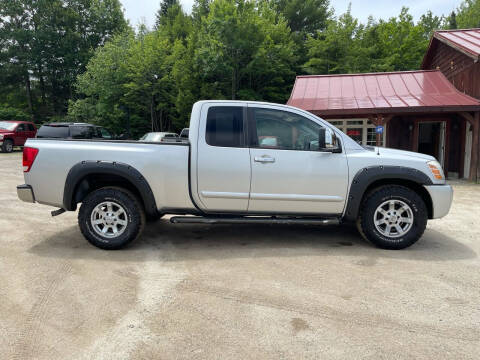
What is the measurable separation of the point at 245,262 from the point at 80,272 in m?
1.86

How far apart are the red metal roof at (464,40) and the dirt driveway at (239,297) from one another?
1026 cm

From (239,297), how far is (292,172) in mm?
1862

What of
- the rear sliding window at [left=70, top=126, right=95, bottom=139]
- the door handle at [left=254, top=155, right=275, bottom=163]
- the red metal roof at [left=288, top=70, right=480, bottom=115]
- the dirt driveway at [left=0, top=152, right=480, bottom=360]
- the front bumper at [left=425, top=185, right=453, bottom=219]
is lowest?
the dirt driveway at [left=0, top=152, right=480, bottom=360]

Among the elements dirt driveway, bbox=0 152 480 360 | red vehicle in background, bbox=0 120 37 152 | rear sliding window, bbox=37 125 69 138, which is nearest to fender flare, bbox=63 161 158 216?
dirt driveway, bbox=0 152 480 360

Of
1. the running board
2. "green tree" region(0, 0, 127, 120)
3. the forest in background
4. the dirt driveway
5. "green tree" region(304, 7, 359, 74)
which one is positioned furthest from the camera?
"green tree" region(0, 0, 127, 120)

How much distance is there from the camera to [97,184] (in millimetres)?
4883

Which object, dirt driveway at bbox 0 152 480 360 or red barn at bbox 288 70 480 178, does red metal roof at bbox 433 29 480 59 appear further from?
dirt driveway at bbox 0 152 480 360

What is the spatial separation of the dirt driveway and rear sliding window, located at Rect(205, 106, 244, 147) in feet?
4.74

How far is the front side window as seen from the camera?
15.3ft

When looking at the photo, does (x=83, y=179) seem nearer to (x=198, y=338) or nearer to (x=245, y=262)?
(x=245, y=262)

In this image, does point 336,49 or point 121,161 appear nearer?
point 121,161

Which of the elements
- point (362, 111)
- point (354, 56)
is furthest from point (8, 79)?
point (362, 111)

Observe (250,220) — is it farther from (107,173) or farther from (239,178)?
(107,173)

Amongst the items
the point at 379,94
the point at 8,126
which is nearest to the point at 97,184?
the point at 379,94
